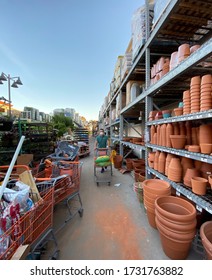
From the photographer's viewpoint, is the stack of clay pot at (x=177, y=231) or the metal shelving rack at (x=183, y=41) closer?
the stack of clay pot at (x=177, y=231)

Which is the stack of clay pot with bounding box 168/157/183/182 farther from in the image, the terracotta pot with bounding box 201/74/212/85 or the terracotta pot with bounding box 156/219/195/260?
the terracotta pot with bounding box 201/74/212/85

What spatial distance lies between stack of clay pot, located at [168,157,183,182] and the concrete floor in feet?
2.66

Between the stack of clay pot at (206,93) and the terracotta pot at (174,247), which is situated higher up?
the stack of clay pot at (206,93)

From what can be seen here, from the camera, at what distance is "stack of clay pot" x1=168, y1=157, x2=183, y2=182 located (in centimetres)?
200

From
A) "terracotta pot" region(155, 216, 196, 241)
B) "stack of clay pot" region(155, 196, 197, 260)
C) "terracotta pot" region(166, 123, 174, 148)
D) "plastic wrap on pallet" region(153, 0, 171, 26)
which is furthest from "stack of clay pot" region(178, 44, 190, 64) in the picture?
"terracotta pot" region(155, 216, 196, 241)

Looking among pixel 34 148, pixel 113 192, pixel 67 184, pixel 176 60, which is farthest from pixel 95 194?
pixel 34 148

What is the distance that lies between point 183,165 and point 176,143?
1.16ft

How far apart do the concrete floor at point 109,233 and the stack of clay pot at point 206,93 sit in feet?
5.46

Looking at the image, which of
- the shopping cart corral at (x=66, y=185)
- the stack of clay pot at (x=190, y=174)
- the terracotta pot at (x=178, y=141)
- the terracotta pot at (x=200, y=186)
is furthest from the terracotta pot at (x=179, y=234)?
the shopping cart corral at (x=66, y=185)

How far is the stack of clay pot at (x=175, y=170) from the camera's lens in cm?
200

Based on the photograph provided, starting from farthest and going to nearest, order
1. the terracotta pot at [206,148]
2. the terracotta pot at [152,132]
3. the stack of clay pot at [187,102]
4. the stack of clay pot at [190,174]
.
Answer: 1. the terracotta pot at [152,132]
2. the stack of clay pot at [190,174]
3. the stack of clay pot at [187,102]
4. the terracotta pot at [206,148]

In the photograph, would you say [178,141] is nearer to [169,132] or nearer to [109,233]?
[169,132]

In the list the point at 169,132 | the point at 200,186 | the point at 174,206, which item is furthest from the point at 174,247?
the point at 169,132

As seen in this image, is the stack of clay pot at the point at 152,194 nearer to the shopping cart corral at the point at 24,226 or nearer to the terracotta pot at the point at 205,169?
the terracotta pot at the point at 205,169
